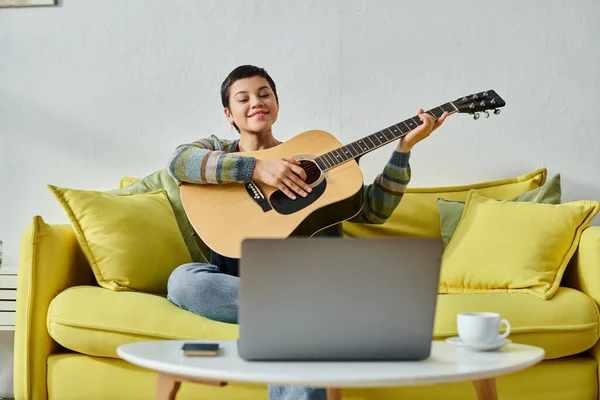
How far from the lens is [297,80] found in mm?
2840

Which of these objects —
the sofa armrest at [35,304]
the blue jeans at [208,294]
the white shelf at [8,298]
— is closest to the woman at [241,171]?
the blue jeans at [208,294]

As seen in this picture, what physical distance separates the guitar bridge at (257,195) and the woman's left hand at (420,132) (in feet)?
1.51

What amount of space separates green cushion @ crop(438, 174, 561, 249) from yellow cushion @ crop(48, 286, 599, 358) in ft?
1.45

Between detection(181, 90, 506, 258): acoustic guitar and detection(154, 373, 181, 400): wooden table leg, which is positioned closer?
detection(154, 373, 181, 400): wooden table leg

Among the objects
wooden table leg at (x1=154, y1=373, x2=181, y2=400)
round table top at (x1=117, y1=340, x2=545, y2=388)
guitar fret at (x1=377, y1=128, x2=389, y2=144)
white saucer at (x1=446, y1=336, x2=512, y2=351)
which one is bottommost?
wooden table leg at (x1=154, y1=373, x2=181, y2=400)

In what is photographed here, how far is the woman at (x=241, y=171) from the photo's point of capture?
1919 millimetres

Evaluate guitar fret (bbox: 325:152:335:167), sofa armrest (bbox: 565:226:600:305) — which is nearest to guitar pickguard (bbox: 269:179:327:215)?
guitar fret (bbox: 325:152:335:167)

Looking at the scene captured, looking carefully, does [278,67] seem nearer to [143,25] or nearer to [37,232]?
[143,25]

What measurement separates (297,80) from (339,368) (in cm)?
193

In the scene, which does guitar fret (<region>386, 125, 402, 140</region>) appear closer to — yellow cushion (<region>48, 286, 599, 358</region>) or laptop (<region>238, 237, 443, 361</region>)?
yellow cushion (<region>48, 286, 599, 358</region>)

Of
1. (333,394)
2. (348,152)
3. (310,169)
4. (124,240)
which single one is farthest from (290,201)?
(333,394)

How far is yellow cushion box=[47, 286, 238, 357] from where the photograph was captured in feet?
6.17

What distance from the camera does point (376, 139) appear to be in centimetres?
223

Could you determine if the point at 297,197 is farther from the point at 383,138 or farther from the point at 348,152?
the point at 383,138
